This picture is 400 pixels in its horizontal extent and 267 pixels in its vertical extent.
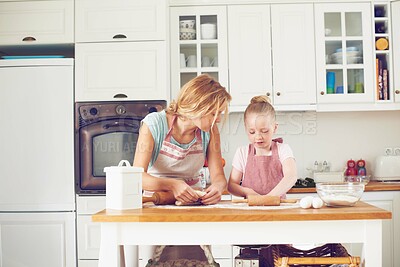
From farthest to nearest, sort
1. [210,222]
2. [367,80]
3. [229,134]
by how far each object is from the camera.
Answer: [229,134]
[367,80]
[210,222]

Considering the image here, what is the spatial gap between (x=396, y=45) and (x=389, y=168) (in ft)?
3.07

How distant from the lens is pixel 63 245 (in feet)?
12.3

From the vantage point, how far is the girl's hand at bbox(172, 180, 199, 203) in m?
2.23

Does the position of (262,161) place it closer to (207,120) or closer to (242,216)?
(207,120)

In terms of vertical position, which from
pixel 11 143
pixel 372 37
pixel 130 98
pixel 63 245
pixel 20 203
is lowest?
pixel 63 245

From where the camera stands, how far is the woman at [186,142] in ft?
7.50

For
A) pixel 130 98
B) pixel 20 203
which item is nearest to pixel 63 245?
pixel 20 203

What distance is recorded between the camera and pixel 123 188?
6.80 feet

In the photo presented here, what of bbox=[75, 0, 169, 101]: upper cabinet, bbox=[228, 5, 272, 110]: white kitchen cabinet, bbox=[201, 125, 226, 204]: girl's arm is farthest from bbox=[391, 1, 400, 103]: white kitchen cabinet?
bbox=[201, 125, 226, 204]: girl's arm

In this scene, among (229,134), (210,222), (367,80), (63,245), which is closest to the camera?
(210,222)

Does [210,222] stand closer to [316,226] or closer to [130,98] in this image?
[316,226]

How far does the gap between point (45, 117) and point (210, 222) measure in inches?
86.8

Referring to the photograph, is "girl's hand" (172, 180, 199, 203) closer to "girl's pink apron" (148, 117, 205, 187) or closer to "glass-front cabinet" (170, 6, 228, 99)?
"girl's pink apron" (148, 117, 205, 187)

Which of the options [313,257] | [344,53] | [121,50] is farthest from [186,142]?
[344,53]
